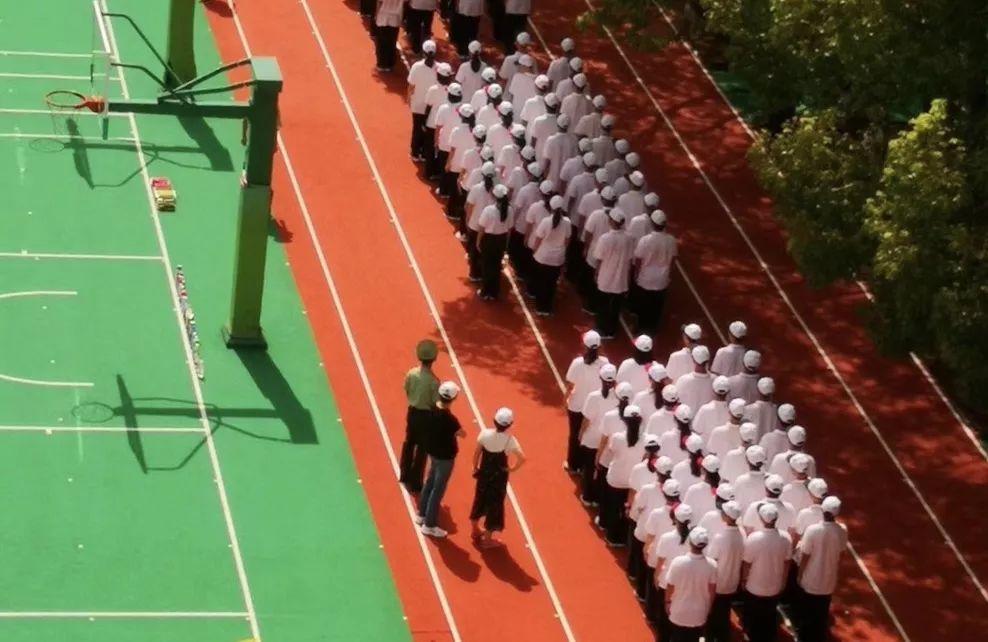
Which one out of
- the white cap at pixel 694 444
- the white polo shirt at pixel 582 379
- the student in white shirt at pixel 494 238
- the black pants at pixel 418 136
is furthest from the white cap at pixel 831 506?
the black pants at pixel 418 136

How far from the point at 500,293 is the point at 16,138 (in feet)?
22.2

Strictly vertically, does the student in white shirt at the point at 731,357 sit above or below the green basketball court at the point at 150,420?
above

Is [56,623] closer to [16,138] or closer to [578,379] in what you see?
[578,379]

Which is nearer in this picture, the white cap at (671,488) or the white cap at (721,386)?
the white cap at (671,488)

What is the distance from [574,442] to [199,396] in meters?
4.25

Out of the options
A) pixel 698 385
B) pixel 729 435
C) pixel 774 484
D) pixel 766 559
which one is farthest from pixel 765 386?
pixel 766 559

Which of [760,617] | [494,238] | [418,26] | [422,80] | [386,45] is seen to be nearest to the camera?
[760,617]

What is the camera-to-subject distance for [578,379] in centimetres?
2611

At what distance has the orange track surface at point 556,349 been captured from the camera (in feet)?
82.7

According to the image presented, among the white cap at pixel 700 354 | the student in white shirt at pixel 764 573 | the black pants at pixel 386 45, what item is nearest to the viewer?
the student in white shirt at pixel 764 573

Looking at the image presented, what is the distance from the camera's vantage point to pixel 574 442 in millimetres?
26562

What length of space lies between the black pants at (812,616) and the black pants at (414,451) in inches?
168

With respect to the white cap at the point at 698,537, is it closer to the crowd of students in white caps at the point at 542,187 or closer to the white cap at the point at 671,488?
the white cap at the point at 671,488

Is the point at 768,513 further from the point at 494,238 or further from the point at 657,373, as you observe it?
the point at 494,238
